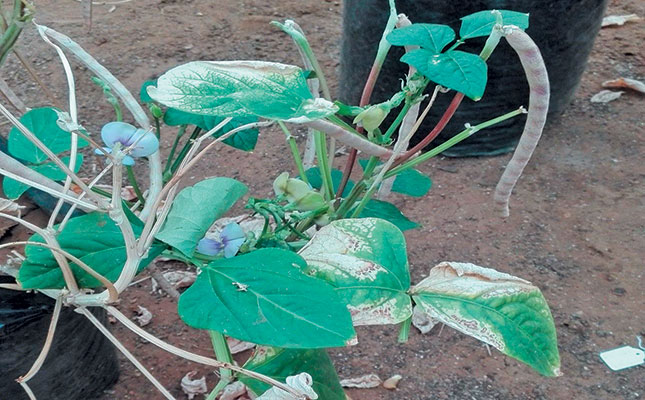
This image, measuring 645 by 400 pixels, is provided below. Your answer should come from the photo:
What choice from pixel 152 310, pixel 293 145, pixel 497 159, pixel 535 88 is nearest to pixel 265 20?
pixel 497 159

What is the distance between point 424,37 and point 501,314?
25 cm

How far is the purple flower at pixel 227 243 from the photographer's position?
0.66m

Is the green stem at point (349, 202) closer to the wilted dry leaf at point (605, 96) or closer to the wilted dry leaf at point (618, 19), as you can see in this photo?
the wilted dry leaf at point (605, 96)

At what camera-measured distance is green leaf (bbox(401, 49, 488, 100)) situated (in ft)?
1.77

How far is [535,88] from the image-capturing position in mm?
628

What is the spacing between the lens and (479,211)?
162 centimetres

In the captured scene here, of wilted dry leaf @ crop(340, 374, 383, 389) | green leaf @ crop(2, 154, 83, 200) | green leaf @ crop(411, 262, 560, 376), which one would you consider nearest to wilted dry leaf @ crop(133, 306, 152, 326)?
wilted dry leaf @ crop(340, 374, 383, 389)

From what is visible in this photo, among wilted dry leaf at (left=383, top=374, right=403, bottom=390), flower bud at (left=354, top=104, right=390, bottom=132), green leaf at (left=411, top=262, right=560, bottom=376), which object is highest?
flower bud at (left=354, top=104, right=390, bottom=132)

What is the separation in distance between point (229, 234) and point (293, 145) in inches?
6.1

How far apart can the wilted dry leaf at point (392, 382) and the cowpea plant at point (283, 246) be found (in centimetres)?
56

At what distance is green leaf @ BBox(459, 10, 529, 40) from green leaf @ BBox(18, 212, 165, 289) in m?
0.35

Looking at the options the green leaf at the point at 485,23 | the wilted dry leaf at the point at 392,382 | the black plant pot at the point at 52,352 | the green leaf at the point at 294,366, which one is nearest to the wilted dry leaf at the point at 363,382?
the wilted dry leaf at the point at 392,382

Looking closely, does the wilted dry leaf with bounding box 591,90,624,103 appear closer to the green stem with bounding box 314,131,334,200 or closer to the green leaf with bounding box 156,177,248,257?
the green stem with bounding box 314,131,334,200

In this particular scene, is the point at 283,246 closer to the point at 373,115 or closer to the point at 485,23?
the point at 373,115
